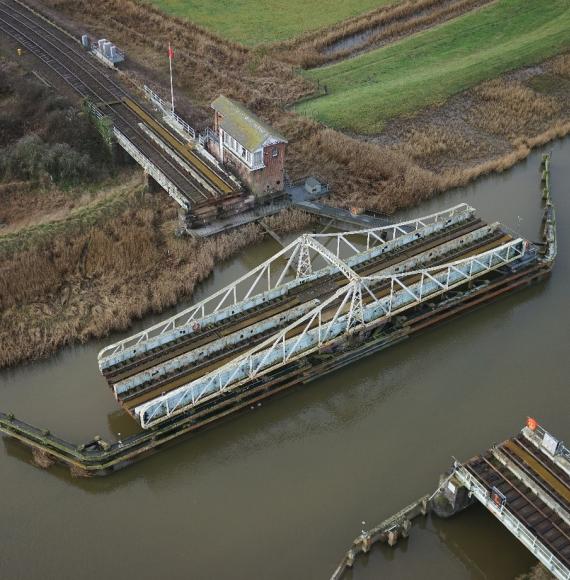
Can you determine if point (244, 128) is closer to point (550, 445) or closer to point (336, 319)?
point (336, 319)

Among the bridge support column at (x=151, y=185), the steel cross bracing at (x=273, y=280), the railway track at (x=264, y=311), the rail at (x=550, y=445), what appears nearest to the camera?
the rail at (x=550, y=445)

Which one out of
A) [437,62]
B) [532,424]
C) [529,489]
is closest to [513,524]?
[529,489]

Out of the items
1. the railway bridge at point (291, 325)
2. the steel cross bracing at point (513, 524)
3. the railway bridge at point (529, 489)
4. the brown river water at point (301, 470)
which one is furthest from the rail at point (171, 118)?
the steel cross bracing at point (513, 524)

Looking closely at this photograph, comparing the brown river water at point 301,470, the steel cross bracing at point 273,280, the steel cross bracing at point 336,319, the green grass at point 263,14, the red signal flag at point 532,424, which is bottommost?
the red signal flag at point 532,424

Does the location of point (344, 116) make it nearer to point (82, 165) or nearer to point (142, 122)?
point (142, 122)

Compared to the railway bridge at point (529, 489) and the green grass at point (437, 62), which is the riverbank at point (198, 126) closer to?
the green grass at point (437, 62)

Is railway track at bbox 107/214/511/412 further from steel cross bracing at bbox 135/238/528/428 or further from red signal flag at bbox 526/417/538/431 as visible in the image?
red signal flag at bbox 526/417/538/431

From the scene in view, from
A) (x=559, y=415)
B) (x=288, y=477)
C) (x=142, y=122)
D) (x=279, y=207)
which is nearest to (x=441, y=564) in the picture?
(x=288, y=477)
